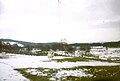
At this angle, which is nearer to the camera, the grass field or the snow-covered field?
the grass field

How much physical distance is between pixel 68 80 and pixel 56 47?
10621 centimetres

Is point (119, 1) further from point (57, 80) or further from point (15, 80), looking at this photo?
point (15, 80)

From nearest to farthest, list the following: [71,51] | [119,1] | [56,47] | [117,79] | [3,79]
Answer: [119,1]
[117,79]
[3,79]
[71,51]
[56,47]

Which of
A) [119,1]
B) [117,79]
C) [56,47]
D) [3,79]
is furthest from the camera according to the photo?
[56,47]

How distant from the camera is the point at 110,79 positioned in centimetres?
1498

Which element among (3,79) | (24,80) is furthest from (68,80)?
(3,79)

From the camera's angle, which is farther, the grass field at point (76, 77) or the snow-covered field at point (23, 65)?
the snow-covered field at point (23, 65)

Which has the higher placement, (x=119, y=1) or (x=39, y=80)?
(x=119, y=1)

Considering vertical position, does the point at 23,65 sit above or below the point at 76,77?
below

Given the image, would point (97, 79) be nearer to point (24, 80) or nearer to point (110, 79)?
point (110, 79)

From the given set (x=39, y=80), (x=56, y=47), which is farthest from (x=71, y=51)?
(x=39, y=80)

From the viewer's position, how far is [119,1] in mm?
11117

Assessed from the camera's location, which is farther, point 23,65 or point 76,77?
point 23,65

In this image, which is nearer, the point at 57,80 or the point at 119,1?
the point at 119,1
